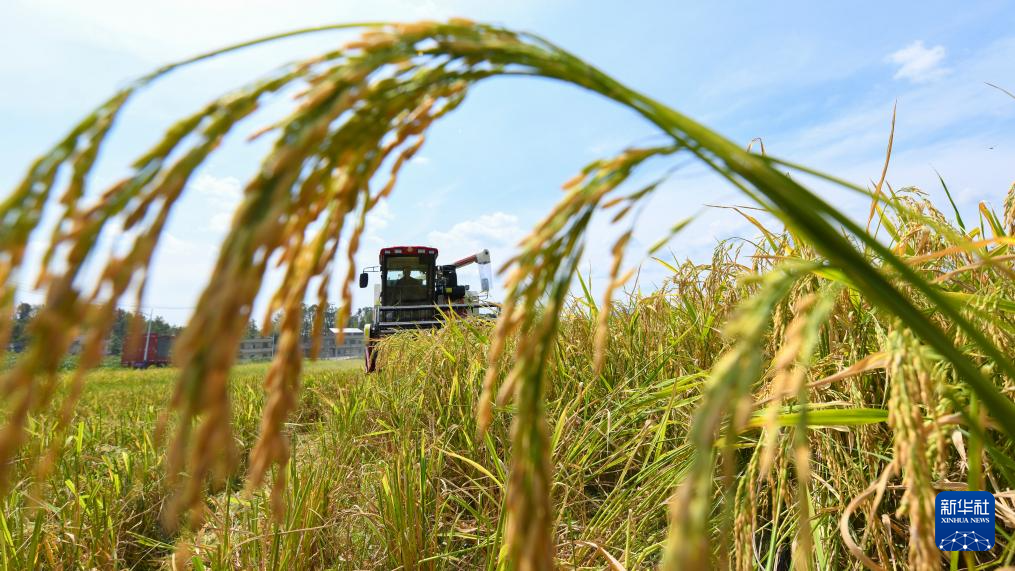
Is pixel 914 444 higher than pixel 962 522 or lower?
higher

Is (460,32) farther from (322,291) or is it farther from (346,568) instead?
(346,568)

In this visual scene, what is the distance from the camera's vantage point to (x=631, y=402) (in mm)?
2244

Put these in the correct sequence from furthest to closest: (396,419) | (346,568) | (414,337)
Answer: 1. (414,337)
2. (396,419)
3. (346,568)

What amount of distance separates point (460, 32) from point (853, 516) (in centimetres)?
180

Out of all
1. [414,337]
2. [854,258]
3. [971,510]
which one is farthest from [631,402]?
[414,337]

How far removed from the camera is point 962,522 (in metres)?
1.12

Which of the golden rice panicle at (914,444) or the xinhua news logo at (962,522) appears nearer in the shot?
the golden rice panicle at (914,444)

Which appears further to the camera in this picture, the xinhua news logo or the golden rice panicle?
the xinhua news logo

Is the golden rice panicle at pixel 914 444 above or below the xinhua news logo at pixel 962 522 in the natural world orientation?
above

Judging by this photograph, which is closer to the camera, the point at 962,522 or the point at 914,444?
the point at 914,444

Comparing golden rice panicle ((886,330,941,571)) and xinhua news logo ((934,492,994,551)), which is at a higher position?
golden rice panicle ((886,330,941,571))

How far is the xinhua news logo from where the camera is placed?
1109 mm

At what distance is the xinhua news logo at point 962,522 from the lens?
111 centimetres

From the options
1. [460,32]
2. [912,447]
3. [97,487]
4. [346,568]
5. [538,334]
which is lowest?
[346,568]
